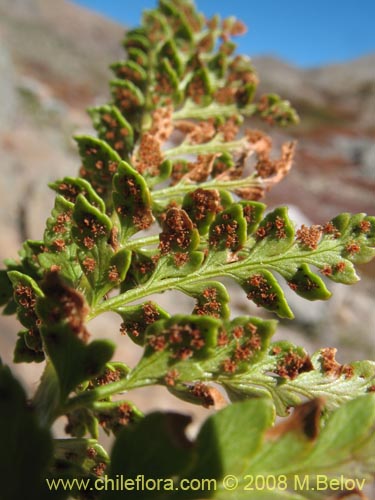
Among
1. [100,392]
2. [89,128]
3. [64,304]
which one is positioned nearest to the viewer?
[64,304]

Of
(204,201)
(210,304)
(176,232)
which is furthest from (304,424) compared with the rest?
(204,201)

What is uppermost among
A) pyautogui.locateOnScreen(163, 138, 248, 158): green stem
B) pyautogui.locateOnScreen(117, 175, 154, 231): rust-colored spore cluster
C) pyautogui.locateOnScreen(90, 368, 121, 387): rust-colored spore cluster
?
pyautogui.locateOnScreen(163, 138, 248, 158): green stem

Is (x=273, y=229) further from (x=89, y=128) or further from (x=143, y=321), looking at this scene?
(x=89, y=128)

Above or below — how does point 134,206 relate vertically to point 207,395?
above

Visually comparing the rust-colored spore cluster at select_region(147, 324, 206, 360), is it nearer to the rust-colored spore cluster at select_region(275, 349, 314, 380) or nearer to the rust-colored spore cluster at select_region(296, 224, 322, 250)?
the rust-colored spore cluster at select_region(275, 349, 314, 380)

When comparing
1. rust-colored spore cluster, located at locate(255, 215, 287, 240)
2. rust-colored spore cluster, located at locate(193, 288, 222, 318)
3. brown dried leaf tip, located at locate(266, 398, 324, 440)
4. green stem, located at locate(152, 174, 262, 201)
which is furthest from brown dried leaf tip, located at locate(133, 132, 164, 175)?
brown dried leaf tip, located at locate(266, 398, 324, 440)

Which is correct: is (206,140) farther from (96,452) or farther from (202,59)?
(96,452)

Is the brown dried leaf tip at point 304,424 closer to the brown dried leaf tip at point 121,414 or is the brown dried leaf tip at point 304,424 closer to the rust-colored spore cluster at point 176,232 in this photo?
the brown dried leaf tip at point 121,414

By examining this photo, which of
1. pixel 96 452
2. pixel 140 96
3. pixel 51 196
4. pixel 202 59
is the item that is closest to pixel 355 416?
pixel 96 452
